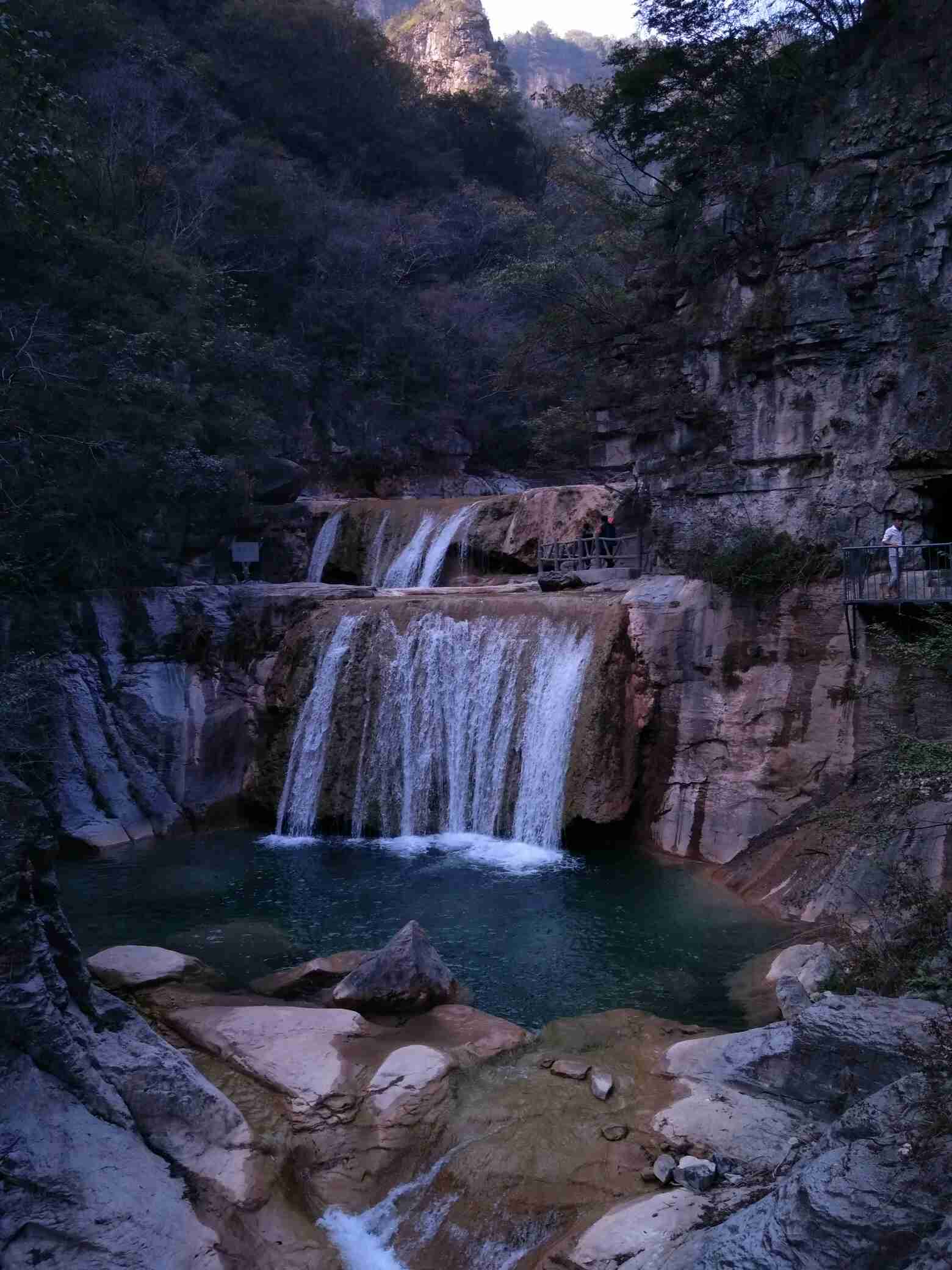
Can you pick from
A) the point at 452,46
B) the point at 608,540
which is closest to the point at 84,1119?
the point at 608,540

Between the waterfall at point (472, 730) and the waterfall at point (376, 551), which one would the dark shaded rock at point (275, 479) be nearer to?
the waterfall at point (376, 551)

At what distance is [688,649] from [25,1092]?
1031cm

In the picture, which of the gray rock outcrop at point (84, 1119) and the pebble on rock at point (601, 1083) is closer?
the gray rock outcrop at point (84, 1119)

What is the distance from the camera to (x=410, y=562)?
20.6 m

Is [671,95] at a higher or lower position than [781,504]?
higher

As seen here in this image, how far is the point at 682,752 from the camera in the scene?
13852 mm

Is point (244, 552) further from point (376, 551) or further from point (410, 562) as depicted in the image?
point (410, 562)

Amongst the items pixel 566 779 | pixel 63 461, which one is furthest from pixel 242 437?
pixel 566 779

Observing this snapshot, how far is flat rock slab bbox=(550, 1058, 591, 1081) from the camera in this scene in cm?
718

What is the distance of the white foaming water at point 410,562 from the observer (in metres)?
20.5

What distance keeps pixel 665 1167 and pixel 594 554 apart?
476 inches

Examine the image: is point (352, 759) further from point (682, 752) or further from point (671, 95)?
point (671, 95)

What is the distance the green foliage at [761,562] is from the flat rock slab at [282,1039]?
8045 mm

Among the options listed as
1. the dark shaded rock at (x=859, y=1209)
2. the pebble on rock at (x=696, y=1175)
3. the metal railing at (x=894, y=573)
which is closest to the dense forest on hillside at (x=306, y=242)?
the metal railing at (x=894, y=573)
